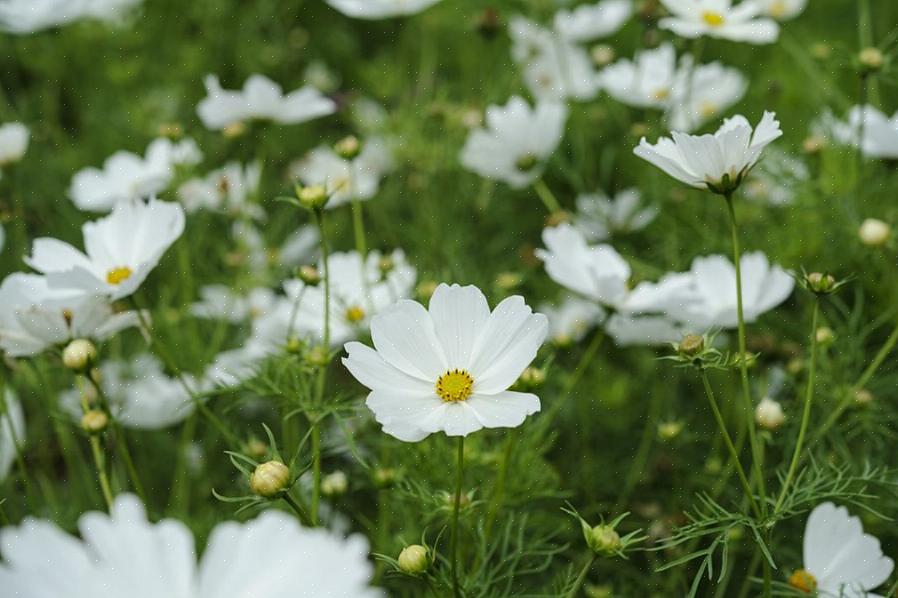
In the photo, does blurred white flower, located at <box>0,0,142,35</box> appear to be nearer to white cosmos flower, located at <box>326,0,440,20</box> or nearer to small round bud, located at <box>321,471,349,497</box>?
white cosmos flower, located at <box>326,0,440,20</box>

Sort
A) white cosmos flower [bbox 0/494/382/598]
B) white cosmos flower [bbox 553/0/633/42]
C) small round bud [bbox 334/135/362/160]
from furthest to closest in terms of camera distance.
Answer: white cosmos flower [bbox 553/0/633/42]
small round bud [bbox 334/135/362/160]
white cosmos flower [bbox 0/494/382/598]

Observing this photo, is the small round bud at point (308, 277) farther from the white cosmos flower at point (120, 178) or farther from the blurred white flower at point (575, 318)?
the white cosmos flower at point (120, 178)

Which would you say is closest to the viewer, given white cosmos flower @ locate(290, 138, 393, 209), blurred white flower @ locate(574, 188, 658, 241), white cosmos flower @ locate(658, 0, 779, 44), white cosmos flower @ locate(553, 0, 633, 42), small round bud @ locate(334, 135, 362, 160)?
small round bud @ locate(334, 135, 362, 160)

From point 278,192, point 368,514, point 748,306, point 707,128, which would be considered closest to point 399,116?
point 278,192

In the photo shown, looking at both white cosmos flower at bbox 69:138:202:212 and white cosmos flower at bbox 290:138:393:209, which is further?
white cosmos flower at bbox 290:138:393:209

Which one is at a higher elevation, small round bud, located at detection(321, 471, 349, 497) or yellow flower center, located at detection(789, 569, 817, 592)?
yellow flower center, located at detection(789, 569, 817, 592)

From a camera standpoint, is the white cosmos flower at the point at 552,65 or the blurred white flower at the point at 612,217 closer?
the blurred white flower at the point at 612,217

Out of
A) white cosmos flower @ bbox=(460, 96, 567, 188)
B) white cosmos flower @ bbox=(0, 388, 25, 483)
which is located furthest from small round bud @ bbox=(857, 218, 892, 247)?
white cosmos flower @ bbox=(0, 388, 25, 483)

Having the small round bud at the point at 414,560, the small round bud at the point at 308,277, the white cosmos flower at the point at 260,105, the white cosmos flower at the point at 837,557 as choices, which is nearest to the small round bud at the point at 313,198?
the small round bud at the point at 308,277
